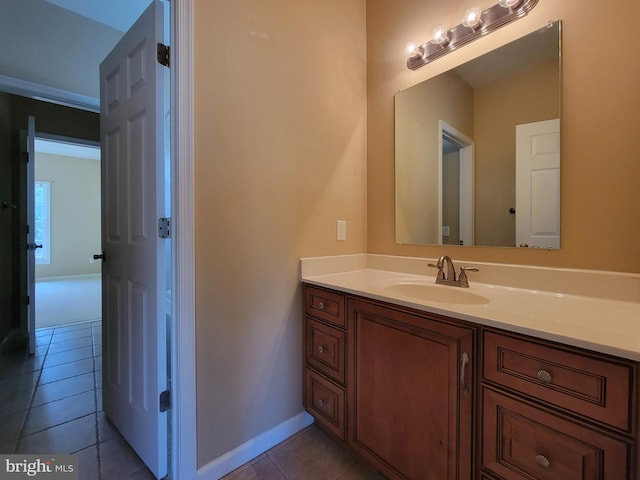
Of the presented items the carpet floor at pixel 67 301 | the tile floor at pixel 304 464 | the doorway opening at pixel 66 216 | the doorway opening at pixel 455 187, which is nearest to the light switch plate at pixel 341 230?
the doorway opening at pixel 455 187

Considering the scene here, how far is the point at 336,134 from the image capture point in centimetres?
168

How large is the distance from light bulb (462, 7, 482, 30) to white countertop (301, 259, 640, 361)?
1.23 meters

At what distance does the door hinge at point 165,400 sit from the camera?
3.81 ft

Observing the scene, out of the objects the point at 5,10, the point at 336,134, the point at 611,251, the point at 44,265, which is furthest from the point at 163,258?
the point at 44,265

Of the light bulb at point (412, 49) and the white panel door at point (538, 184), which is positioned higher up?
the light bulb at point (412, 49)

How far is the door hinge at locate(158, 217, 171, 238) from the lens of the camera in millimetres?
1132

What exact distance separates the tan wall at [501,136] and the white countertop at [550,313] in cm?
29

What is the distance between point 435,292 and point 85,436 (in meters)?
1.97

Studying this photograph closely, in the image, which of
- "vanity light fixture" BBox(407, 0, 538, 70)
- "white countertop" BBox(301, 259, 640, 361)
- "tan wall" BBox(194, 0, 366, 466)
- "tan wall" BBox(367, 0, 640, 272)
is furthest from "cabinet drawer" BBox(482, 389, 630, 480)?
"vanity light fixture" BBox(407, 0, 538, 70)

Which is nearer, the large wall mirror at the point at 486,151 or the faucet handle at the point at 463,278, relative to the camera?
the large wall mirror at the point at 486,151

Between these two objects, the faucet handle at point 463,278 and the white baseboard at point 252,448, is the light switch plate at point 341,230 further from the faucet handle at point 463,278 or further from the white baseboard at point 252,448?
the white baseboard at point 252,448

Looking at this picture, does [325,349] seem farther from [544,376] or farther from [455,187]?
[455,187]

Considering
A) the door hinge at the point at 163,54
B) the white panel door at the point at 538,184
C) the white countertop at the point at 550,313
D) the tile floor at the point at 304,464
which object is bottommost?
the tile floor at the point at 304,464

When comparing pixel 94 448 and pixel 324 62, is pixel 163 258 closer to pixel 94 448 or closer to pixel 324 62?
pixel 94 448
